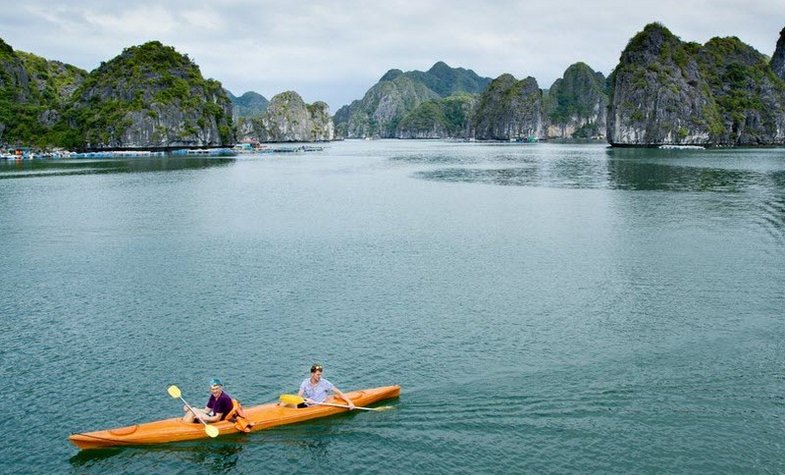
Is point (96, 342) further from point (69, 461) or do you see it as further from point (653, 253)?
point (653, 253)

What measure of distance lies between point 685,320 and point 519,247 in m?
19.0

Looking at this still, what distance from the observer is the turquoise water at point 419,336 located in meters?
20.2

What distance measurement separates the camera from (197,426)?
67.6ft

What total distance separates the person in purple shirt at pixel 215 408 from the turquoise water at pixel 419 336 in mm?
844

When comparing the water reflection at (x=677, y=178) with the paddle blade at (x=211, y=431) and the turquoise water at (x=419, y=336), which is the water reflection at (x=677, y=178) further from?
the paddle blade at (x=211, y=431)

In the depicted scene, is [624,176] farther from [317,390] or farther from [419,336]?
[317,390]

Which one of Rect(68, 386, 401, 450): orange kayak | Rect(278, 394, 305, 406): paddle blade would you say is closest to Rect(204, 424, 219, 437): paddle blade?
Rect(68, 386, 401, 450): orange kayak

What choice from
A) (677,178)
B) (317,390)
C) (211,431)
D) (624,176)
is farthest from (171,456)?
(624,176)

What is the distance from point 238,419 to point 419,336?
10.6 m

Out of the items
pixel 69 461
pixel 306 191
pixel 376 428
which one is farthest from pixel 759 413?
pixel 306 191

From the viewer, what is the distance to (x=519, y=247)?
49.0m

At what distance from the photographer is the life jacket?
20844mm

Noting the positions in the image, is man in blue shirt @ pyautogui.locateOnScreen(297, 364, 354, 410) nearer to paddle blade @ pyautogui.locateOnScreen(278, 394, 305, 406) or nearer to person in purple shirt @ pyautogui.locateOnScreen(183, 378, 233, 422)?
paddle blade @ pyautogui.locateOnScreen(278, 394, 305, 406)

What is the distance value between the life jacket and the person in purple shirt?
18 cm
